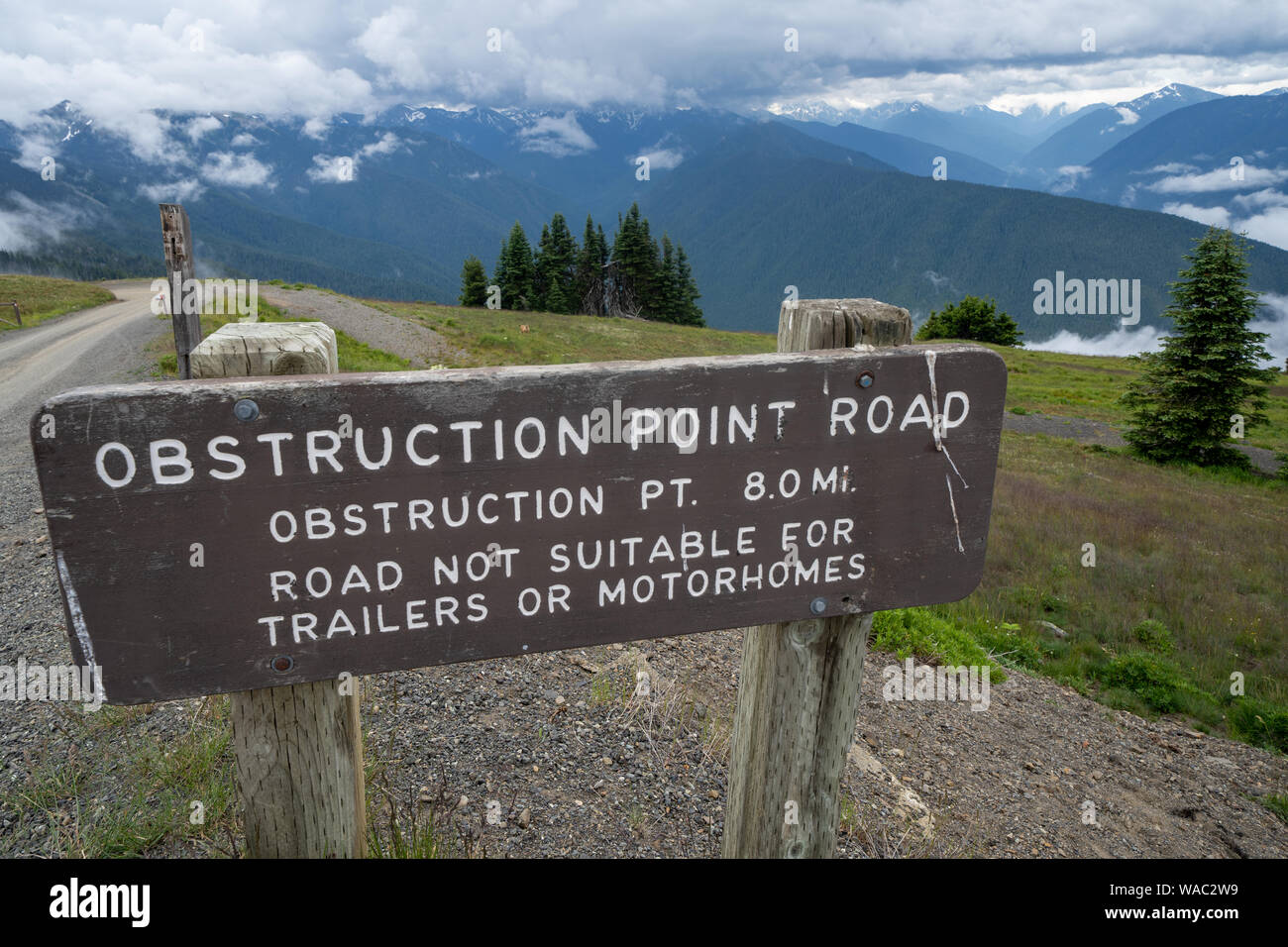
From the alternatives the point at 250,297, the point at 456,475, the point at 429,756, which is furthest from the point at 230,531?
the point at 250,297

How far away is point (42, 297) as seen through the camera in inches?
1342

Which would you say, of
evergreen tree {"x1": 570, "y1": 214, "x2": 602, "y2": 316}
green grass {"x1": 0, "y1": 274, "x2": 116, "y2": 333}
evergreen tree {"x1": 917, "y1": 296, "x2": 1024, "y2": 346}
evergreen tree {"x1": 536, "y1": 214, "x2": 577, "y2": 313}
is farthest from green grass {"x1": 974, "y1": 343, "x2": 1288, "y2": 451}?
green grass {"x1": 0, "y1": 274, "x2": 116, "y2": 333}

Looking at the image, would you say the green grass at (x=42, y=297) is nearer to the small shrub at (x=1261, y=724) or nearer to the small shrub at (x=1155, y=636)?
the small shrub at (x=1155, y=636)

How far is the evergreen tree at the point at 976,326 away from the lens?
Result: 54281 millimetres

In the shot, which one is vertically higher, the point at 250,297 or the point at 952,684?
the point at 250,297

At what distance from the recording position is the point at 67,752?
349cm

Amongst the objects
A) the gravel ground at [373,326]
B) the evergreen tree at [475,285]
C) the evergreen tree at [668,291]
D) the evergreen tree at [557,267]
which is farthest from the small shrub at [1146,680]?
the evergreen tree at [668,291]

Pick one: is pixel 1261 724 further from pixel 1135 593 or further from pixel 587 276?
pixel 587 276

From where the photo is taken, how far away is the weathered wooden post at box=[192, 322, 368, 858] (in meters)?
1.75

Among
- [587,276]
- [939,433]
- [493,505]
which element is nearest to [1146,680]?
[939,433]

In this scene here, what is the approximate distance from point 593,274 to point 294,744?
206 feet

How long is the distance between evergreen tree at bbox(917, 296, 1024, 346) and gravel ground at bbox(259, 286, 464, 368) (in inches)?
1511
